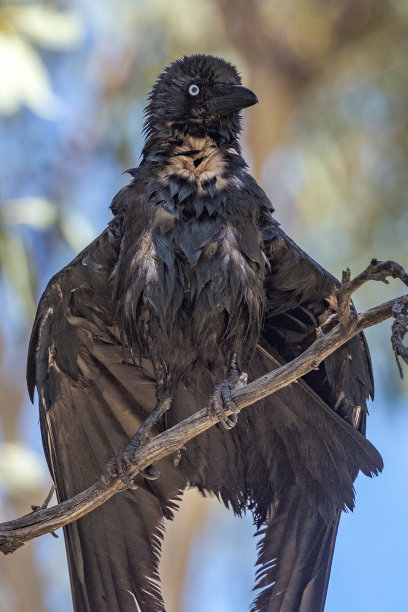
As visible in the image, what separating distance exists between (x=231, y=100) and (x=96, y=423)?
1993 millimetres

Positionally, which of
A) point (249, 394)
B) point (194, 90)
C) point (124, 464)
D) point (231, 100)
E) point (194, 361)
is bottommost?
point (249, 394)

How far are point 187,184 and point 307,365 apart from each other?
1.45 metres

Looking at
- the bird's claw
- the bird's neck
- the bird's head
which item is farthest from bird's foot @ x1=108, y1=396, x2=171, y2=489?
the bird's head

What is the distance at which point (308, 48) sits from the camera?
36.3ft

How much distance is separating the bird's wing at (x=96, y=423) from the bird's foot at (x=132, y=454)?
36 cm

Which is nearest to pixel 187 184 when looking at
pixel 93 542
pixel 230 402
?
pixel 230 402

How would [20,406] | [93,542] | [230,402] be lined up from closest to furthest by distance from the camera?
[230,402] < [93,542] < [20,406]

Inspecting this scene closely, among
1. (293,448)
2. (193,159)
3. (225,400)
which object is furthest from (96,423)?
(193,159)

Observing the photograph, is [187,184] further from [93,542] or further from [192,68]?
[93,542]

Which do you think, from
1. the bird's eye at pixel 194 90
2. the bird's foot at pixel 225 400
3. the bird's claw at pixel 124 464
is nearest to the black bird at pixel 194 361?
the bird's eye at pixel 194 90

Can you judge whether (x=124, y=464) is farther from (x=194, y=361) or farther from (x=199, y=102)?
(x=199, y=102)

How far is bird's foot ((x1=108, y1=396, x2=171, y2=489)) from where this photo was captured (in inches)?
175

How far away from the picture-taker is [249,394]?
4.05 meters

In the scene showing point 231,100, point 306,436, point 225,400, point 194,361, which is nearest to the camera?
point 225,400
